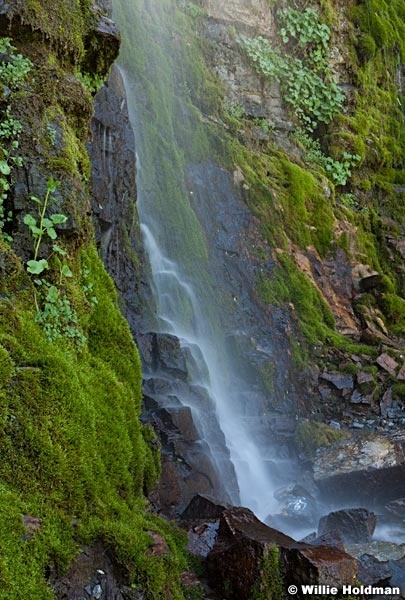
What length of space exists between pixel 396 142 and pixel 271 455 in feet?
38.1

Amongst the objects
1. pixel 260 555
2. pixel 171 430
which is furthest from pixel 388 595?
pixel 171 430

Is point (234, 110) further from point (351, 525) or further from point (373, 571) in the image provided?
point (373, 571)

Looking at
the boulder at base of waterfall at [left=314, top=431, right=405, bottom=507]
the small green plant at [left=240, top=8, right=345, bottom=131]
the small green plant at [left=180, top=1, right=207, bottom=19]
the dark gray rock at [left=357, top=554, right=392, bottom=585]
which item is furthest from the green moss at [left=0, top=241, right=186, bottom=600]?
the small green plant at [left=180, top=1, right=207, bottom=19]

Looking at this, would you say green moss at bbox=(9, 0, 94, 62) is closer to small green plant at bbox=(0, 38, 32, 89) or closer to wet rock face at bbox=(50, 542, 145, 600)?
small green plant at bbox=(0, 38, 32, 89)

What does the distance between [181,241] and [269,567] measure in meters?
8.43

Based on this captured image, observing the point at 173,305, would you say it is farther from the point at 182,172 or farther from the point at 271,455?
the point at 182,172

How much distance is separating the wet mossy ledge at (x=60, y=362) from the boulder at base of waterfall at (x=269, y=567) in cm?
32

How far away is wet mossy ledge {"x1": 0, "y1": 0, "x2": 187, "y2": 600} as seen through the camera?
9.59 ft

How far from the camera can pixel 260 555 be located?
3.97 metres

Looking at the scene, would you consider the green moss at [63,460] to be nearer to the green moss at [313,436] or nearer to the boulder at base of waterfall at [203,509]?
the boulder at base of waterfall at [203,509]

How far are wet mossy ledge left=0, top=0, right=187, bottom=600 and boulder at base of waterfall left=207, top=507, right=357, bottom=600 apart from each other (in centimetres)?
32

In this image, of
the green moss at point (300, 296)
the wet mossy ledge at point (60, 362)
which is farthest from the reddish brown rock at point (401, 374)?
the wet mossy ledge at point (60, 362)

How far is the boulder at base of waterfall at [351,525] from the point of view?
727cm

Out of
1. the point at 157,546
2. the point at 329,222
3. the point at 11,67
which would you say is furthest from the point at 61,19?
the point at 329,222
